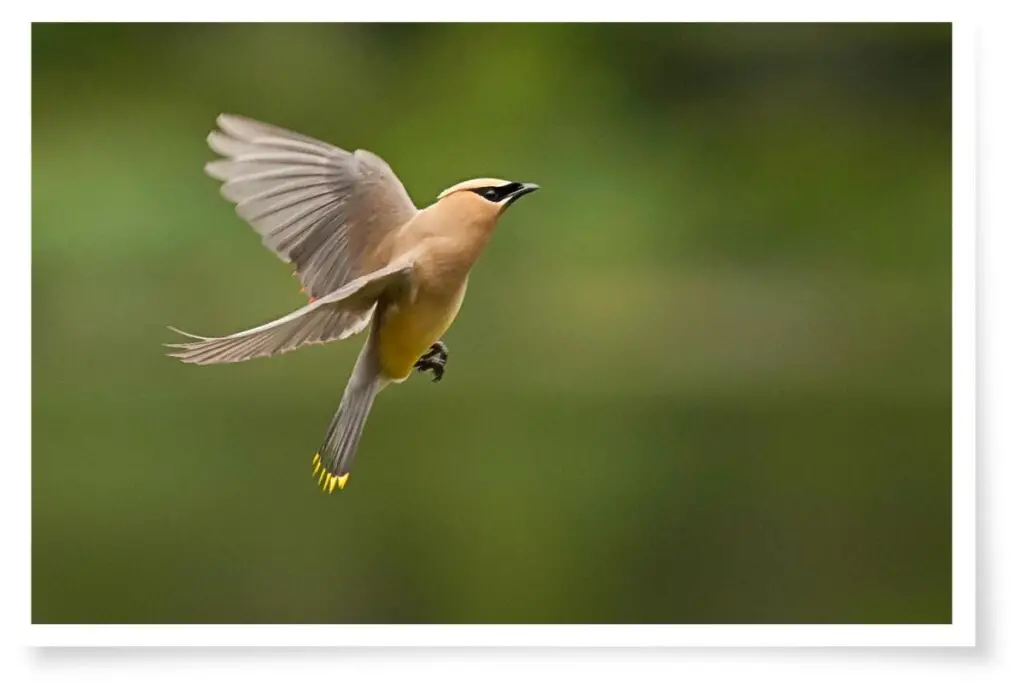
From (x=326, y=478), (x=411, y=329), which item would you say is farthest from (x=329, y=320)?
(x=326, y=478)

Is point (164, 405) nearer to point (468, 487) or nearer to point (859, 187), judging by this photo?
point (468, 487)

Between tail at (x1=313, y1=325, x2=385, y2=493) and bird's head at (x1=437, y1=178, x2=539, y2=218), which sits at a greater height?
bird's head at (x1=437, y1=178, x2=539, y2=218)

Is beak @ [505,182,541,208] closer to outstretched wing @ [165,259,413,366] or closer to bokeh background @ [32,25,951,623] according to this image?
bokeh background @ [32,25,951,623]

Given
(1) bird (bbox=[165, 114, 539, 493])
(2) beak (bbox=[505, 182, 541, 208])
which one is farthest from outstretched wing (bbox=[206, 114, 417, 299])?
(2) beak (bbox=[505, 182, 541, 208])

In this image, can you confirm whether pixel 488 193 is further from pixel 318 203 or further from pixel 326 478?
pixel 326 478

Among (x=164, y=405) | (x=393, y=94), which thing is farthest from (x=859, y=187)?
(x=164, y=405)

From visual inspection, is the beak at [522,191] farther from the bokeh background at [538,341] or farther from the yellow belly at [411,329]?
the yellow belly at [411,329]
